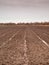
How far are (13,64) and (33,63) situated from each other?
960 mm

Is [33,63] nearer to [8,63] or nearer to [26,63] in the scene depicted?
[26,63]

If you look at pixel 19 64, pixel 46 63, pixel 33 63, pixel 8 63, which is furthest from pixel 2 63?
pixel 46 63

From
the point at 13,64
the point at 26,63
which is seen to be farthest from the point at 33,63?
the point at 13,64

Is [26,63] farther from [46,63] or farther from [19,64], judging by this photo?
[46,63]

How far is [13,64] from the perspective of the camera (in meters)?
8.09

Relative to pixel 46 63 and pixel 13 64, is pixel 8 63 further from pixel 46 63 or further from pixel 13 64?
pixel 46 63

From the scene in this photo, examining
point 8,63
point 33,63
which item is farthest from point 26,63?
point 8,63

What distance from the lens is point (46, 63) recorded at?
8406 mm

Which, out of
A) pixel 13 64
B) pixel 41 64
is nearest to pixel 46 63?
pixel 41 64

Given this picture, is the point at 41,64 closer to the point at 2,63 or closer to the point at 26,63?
the point at 26,63

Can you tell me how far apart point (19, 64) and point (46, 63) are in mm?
1299

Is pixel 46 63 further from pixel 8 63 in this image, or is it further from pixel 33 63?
pixel 8 63

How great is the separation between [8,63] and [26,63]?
851mm

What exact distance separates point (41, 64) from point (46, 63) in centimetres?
35
